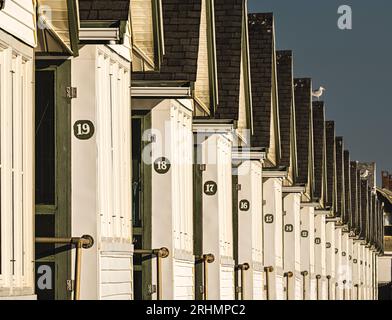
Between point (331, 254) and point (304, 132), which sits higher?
point (304, 132)

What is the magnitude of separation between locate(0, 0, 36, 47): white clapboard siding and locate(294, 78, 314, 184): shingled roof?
31673mm

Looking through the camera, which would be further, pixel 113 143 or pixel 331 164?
pixel 331 164

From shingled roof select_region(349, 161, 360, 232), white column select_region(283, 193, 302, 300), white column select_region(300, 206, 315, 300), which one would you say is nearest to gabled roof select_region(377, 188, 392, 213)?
shingled roof select_region(349, 161, 360, 232)

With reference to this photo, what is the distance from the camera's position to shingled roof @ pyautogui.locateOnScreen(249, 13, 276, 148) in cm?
4031

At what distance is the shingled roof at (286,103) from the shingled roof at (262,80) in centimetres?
415

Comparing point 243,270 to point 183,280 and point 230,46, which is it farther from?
point 183,280

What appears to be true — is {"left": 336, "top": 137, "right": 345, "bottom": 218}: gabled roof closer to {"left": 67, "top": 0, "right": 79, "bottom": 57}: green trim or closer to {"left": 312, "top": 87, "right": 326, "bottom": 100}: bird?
{"left": 312, "top": 87, "right": 326, "bottom": 100}: bird

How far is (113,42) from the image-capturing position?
20891 millimetres

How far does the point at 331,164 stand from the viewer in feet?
218

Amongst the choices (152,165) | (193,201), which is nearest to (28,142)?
(152,165)

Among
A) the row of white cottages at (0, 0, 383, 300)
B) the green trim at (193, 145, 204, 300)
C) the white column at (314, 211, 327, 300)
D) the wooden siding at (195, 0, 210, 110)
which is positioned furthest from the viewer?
the white column at (314, 211, 327, 300)

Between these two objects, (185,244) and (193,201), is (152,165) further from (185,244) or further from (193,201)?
(193,201)

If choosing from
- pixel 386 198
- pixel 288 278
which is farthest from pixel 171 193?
pixel 386 198

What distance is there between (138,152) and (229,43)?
8.22m
